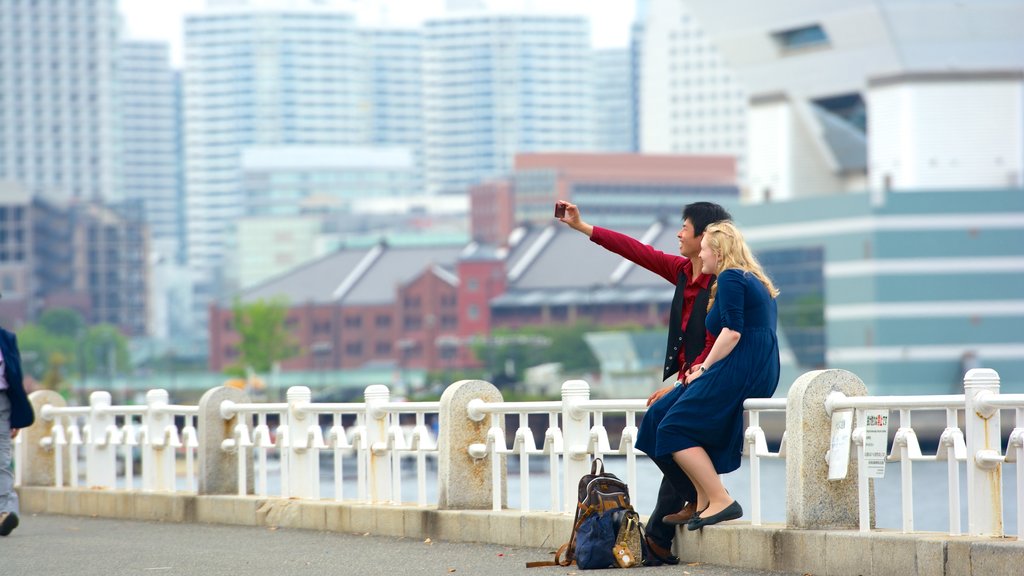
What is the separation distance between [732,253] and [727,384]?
0.67 m

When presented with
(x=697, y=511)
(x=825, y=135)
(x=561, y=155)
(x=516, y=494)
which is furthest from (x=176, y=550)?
(x=561, y=155)

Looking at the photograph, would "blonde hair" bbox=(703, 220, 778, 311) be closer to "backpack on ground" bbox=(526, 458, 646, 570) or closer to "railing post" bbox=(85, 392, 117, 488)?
"backpack on ground" bbox=(526, 458, 646, 570)

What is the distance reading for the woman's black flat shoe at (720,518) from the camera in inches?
388

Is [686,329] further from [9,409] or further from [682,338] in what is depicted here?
[9,409]

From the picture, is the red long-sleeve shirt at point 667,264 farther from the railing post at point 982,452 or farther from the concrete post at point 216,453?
the concrete post at point 216,453

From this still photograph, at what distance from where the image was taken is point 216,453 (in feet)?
49.1

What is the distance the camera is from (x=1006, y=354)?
88188 mm

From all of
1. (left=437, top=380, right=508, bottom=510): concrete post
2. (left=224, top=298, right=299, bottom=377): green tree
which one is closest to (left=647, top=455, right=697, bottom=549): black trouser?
(left=437, top=380, right=508, bottom=510): concrete post

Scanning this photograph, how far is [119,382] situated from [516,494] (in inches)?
3321

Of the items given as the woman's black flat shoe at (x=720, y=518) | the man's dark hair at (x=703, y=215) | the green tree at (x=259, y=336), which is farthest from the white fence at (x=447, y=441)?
the green tree at (x=259, y=336)

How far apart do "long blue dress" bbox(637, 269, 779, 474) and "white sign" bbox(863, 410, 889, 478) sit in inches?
26.8

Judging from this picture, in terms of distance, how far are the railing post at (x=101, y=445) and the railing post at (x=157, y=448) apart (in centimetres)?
76

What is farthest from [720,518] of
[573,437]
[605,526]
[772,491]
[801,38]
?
[801,38]

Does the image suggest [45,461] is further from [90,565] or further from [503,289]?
[503,289]
